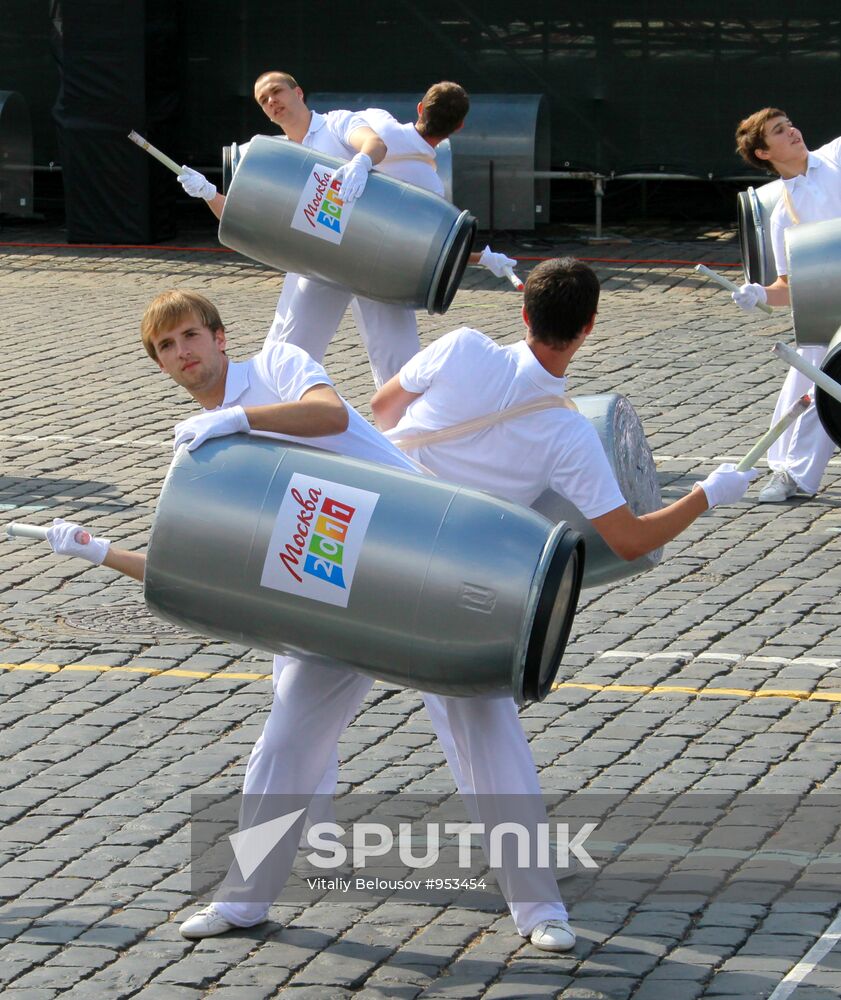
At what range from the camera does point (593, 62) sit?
16.0 metres

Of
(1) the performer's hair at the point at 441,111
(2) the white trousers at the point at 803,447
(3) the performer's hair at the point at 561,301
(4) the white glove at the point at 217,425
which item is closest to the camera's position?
(4) the white glove at the point at 217,425

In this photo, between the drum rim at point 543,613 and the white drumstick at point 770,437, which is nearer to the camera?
the drum rim at point 543,613

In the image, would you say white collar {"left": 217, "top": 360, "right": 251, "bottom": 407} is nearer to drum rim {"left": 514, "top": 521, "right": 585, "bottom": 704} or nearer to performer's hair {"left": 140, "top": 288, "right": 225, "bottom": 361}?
performer's hair {"left": 140, "top": 288, "right": 225, "bottom": 361}

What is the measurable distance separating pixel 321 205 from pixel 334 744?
3.69m

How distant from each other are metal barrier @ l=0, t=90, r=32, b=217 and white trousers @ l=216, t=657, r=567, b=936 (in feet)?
41.0

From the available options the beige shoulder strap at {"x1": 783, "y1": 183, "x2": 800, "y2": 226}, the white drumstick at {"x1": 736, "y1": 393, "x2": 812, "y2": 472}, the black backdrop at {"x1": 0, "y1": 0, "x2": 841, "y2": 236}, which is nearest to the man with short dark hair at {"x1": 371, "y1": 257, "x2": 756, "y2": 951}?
the white drumstick at {"x1": 736, "y1": 393, "x2": 812, "y2": 472}

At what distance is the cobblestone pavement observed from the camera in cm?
449

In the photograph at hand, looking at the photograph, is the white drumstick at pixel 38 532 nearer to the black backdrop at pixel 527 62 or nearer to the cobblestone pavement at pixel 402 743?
the cobblestone pavement at pixel 402 743

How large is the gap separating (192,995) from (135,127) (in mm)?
12009

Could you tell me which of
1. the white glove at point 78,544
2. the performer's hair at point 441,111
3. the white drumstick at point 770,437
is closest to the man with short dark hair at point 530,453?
the white drumstick at point 770,437

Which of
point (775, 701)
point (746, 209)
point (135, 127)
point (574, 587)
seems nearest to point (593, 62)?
point (135, 127)

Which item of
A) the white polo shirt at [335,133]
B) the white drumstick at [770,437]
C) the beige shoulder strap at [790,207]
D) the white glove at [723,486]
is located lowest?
the white glove at [723,486]

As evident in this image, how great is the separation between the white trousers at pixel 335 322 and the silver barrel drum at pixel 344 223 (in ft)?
1.44

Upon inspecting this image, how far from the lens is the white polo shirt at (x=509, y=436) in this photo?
14.8 feet
